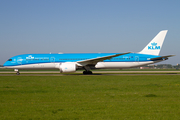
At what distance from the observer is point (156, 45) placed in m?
29.7

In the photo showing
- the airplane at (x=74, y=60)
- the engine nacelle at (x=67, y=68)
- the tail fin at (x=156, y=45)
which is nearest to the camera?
the engine nacelle at (x=67, y=68)

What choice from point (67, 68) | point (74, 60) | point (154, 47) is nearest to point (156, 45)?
point (154, 47)

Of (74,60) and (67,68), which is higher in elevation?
(74,60)

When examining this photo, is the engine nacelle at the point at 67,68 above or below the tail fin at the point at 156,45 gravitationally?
below

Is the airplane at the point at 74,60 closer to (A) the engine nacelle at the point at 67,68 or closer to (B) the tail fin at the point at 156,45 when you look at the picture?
(B) the tail fin at the point at 156,45

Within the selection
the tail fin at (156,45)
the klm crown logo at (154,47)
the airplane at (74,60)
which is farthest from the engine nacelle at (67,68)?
the klm crown logo at (154,47)

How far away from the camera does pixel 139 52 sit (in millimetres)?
30297

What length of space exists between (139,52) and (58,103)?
985 inches

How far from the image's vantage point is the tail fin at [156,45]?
97.3 ft

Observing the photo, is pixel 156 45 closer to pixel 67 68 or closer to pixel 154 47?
pixel 154 47

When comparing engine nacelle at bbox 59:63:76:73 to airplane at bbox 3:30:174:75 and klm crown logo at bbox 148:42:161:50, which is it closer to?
airplane at bbox 3:30:174:75

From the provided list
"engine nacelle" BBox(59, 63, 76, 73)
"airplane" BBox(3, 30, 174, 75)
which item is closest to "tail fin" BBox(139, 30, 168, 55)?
"airplane" BBox(3, 30, 174, 75)

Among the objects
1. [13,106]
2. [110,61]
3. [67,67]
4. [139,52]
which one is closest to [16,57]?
[67,67]

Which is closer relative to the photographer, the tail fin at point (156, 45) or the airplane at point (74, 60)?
the airplane at point (74, 60)
